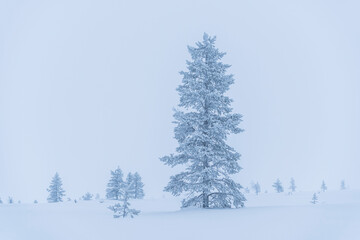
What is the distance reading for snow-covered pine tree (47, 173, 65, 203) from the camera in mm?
45938

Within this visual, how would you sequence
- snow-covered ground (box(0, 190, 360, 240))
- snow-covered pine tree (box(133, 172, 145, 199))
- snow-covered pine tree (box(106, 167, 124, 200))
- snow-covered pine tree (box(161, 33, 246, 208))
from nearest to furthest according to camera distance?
snow-covered ground (box(0, 190, 360, 240)) → snow-covered pine tree (box(161, 33, 246, 208)) → snow-covered pine tree (box(106, 167, 124, 200)) → snow-covered pine tree (box(133, 172, 145, 199))

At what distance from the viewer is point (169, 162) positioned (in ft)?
55.2

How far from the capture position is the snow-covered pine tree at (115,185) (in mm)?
42328

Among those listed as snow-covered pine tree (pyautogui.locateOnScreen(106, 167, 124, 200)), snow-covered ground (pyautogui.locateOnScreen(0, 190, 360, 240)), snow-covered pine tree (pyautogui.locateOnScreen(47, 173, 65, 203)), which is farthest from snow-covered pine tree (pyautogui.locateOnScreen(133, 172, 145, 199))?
snow-covered ground (pyautogui.locateOnScreen(0, 190, 360, 240))

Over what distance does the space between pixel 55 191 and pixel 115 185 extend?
424 inches

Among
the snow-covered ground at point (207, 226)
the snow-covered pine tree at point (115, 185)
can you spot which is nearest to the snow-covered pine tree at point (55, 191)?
the snow-covered pine tree at point (115, 185)

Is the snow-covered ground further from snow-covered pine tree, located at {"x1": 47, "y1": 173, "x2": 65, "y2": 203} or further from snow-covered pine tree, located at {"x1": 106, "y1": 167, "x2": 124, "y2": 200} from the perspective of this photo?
snow-covered pine tree, located at {"x1": 47, "y1": 173, "x2": 65, "y2": 203}

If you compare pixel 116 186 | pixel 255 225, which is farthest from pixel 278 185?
pixel 255 225

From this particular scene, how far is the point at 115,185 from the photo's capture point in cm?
4291

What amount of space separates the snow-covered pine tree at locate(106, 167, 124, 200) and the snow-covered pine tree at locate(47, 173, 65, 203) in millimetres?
8498

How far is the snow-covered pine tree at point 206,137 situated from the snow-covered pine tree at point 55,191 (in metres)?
35.5

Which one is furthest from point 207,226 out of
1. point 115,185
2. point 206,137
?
point 115,185

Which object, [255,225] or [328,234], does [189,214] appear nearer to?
[255,225]

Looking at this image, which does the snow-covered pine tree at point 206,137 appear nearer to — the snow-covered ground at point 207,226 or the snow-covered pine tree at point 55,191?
the snow-covered ground at point 207,226
